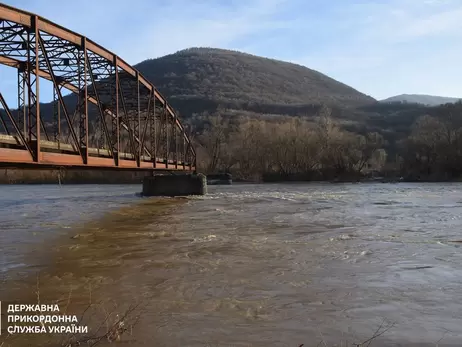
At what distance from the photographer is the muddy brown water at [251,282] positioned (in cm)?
736

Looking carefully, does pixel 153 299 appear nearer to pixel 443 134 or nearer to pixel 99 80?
pixel 99 80

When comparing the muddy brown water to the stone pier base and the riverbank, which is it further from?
the riverbank

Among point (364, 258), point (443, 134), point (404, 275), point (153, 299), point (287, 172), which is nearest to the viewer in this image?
point (153, 299)

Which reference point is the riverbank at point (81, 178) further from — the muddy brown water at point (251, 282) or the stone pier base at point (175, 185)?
the muddy brown water at point (251, 282)

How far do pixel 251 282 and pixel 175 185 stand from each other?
42295 mm

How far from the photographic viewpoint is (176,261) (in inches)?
519

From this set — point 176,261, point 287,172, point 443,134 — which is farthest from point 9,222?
point 443,134

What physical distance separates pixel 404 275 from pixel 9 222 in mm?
21017

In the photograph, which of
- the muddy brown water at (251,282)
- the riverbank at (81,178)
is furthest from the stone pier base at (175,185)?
the riverbank at (81,178)

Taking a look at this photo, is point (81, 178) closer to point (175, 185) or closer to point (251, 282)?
point (175, 185)

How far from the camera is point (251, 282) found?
10.5 meters

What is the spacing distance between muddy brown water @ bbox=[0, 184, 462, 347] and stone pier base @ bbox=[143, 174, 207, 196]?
102 feet

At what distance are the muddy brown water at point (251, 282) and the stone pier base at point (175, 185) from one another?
1224 inches

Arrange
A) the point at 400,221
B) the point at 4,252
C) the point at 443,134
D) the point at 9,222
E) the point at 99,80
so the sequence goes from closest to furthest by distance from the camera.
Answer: the point at 4,252, the point at 400,221, the point at 9,222, the point at 99,80, the point at 443,134
